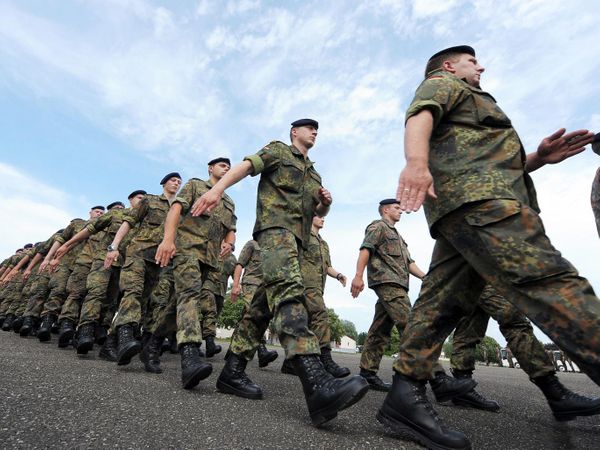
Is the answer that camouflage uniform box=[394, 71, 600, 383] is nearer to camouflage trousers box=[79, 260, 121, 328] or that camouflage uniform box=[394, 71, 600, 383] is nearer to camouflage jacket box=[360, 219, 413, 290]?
camouflage jacket box=[360, 219, 413, 290]

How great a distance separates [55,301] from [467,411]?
7.13 metres

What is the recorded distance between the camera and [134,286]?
4.91 m

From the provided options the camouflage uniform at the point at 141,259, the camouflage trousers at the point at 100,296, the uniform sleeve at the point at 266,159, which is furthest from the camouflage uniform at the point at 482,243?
the camouflage trousers at the point at 100,296

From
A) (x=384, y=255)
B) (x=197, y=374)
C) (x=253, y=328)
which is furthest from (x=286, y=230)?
(x=384, y=255)

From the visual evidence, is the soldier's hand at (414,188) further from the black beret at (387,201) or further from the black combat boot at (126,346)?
the black beret at (387,201)

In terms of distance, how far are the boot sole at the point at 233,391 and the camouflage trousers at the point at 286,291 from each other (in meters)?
0.73

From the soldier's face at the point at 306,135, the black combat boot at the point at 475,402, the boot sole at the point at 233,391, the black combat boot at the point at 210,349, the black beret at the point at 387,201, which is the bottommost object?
the boot sole at the point at 233,391

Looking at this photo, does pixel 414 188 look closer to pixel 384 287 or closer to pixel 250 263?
pixel 384 287

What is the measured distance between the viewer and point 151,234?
5.44 metres

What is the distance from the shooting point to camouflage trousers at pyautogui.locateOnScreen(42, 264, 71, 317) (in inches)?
291

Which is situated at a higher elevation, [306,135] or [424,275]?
[306,135]

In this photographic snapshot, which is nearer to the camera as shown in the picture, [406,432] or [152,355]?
[406,432]

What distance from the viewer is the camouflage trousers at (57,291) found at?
740 cm

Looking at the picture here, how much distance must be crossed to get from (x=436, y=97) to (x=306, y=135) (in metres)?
1.71
